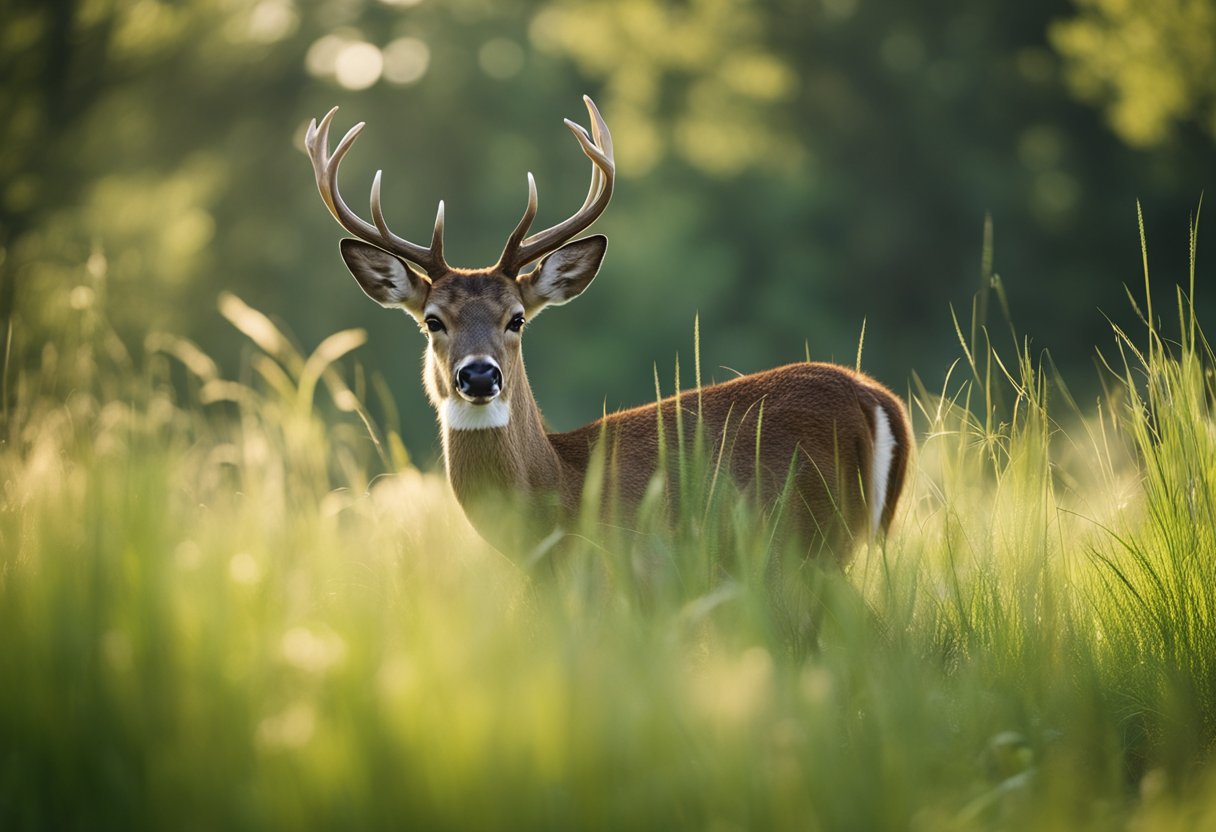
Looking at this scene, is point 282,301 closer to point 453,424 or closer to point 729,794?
point 453,424

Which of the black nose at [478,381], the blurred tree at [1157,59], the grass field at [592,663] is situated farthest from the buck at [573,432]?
the blurred tree at [1157,59]

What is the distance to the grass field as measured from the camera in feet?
7.38

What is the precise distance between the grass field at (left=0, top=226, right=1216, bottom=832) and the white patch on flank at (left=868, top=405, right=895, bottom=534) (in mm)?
496

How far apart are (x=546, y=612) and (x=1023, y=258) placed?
48.3 feet

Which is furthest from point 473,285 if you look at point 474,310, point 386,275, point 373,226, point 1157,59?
point 1157,59

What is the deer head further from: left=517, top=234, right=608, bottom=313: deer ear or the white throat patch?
the white throat patch

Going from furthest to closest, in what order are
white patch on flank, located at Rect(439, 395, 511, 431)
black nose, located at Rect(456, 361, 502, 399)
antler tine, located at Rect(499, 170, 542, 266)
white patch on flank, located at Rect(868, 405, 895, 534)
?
antler tine, located at Rect(499, 170, 542, 266) < white patch on flank, located at Rect(868, 405, 895, 534) < white patch on flank, located at Rect(439, 395, 511, 431) < black nose, located at Rect(456, 361, 502, 399)

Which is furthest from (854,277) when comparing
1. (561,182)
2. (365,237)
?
(365,237)

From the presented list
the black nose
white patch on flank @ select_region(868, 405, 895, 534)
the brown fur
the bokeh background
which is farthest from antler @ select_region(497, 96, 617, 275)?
the bokeh background

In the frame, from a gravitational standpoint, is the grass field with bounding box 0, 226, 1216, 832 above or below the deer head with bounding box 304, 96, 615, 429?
below

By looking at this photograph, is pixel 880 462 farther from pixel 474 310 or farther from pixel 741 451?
pixel 474 310

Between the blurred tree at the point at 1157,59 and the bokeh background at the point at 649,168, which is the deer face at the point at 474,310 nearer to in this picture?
the blurred tree at the point at 1157,59

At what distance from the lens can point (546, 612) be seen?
3148 millimetres

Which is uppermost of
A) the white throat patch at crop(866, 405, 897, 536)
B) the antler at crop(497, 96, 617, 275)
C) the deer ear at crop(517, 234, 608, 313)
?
the antler at crop(497, 96, 617, 275)
